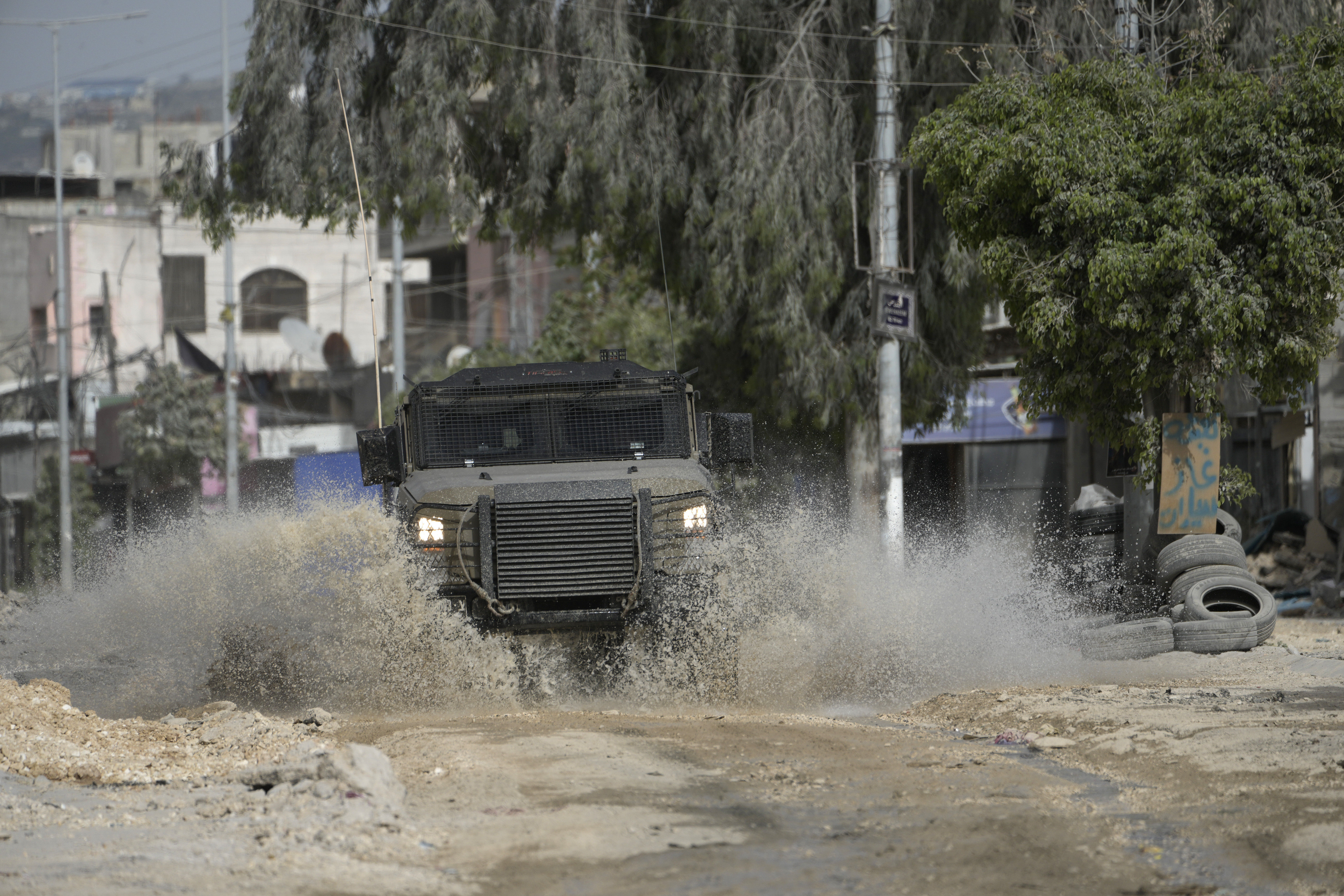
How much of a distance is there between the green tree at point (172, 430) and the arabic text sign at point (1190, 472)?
1168 inches

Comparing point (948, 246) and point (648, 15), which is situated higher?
point (648, 15)

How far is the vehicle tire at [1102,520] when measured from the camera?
1530cm

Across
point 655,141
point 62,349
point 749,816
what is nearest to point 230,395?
point 62,349

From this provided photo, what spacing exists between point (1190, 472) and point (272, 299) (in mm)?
38855

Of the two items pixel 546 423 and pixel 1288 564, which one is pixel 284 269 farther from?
pixel 546 423

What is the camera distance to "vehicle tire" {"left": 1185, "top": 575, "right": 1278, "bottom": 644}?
12570mm

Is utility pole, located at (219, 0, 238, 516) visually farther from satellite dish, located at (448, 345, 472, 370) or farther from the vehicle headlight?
the vehicle headlight

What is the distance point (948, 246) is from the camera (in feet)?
58.7

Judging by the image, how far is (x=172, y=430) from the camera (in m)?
38.2

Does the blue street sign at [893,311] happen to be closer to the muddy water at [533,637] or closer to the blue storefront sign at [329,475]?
the muddy water at [533,637]

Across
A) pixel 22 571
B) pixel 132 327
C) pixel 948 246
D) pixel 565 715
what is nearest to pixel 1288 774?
pixel 565 715

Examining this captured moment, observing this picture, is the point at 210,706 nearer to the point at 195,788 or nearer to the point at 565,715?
the point at 565,715

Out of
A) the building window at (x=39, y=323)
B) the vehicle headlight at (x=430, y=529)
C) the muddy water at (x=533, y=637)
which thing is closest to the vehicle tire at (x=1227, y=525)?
the muddy water at (x=533, y=637)

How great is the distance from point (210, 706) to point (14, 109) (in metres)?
75.5
